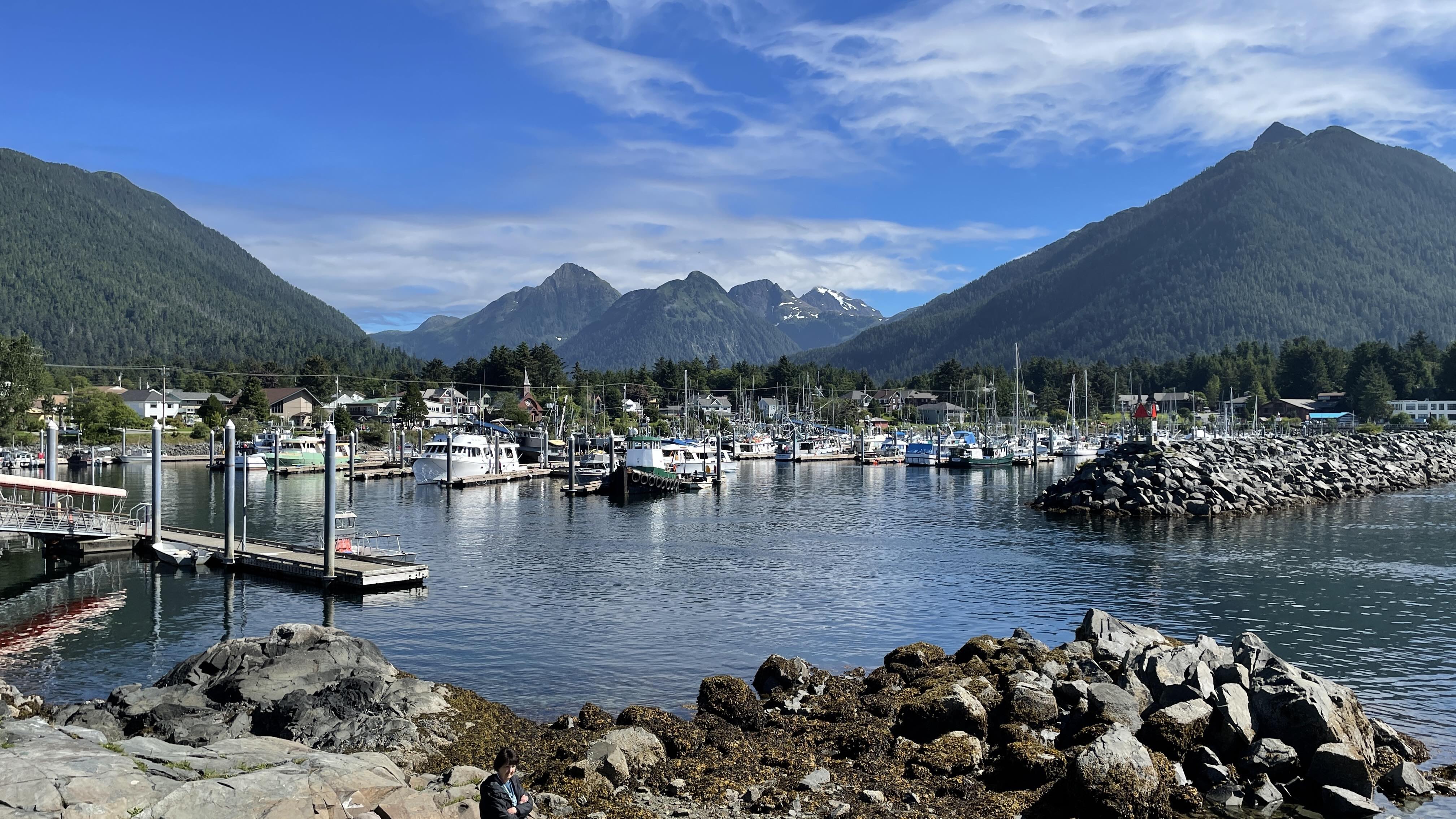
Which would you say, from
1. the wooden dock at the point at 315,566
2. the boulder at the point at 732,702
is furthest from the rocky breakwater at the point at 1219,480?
the boulder at the point at 732,702

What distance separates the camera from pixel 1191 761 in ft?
64.5

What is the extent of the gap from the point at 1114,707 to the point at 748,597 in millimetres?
20698

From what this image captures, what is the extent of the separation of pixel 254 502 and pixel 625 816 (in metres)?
70.8

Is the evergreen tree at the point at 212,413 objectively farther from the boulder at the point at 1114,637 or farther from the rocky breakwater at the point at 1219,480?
the boulder at the point at 1114,637

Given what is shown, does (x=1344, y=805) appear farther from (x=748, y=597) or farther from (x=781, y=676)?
(x=748, y=597)

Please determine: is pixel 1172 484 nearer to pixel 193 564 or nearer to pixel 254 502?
pixel 193 564

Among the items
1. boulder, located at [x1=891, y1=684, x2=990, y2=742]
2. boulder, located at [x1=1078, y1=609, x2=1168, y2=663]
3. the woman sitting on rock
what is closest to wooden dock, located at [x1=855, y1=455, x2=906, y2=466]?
boulder, located at [x1=1078, y1=609, x2=1168, y2=663]

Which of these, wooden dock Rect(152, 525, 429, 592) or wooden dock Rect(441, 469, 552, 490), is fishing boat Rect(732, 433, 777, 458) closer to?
A: wooden dock Rect(441, 469, 552, 490)

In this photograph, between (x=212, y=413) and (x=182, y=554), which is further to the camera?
(x=212, y=413)

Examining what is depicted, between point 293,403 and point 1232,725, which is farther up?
point 293,403

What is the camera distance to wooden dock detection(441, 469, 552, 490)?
A: 94188mm

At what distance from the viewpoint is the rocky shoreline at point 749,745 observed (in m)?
14.9

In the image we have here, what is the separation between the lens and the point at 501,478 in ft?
331

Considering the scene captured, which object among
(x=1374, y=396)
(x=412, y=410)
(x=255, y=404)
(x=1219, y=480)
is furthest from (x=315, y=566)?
(x=1374, y=396)
